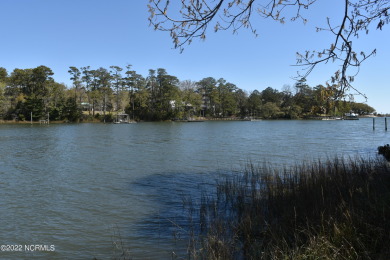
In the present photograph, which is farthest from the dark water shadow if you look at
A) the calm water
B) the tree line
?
the tree line

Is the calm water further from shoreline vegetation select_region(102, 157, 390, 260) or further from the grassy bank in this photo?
the grassy bank

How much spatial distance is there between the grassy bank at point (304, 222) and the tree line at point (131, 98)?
52791 millimetres

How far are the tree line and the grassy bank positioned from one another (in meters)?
52.8

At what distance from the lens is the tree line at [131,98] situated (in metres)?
83.1

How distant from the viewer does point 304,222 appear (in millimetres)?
5914

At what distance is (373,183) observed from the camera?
752 cm

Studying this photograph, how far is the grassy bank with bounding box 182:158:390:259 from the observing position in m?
4.44

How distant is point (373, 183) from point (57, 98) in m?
89.8

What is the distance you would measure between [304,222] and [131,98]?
101 m

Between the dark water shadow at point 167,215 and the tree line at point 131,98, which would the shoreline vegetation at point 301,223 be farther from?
the tree line at point 131,98

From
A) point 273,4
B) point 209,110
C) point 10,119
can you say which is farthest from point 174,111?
point 273,4

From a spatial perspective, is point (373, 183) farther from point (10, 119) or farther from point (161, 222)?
point (10, 119)

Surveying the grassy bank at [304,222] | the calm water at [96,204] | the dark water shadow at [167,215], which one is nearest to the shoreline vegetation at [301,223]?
the grassy bank at [304,222]

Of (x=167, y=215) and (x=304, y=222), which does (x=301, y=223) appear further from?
(x=167, y=215)
